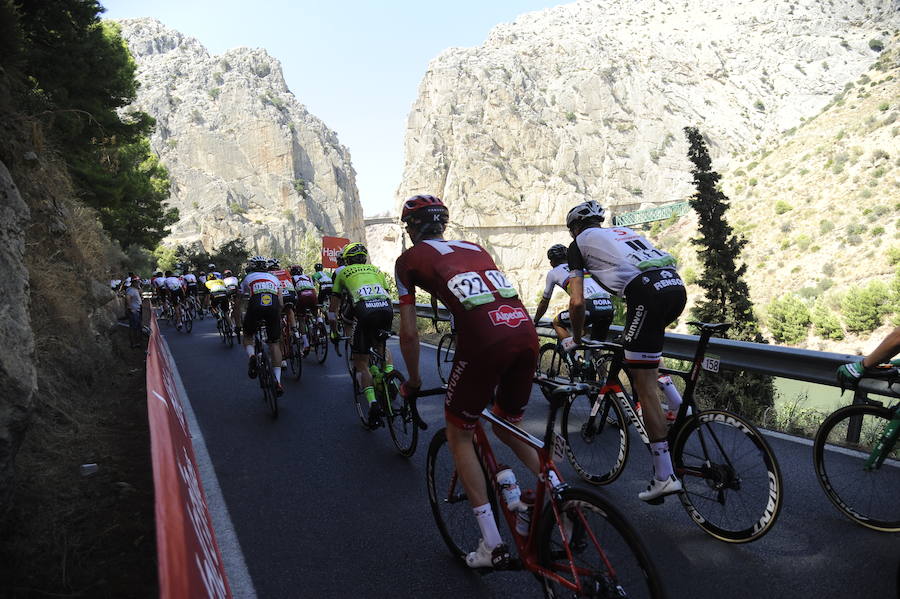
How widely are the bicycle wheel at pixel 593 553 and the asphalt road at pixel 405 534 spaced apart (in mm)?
779

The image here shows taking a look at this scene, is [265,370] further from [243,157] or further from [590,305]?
[243,157]

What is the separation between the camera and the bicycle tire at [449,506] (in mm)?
3412

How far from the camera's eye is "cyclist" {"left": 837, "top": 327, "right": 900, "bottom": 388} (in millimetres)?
3078

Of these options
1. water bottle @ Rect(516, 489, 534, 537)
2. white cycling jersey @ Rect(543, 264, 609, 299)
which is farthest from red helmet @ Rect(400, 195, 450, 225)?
white cycling jersey @ Rect(543, 264, 609, 299)

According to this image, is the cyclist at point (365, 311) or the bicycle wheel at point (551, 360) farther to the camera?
the bicycle wheel at point (551, 360)

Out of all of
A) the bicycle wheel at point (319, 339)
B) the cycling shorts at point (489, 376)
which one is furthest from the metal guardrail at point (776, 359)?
the bicycle wheel at point (319, 339)

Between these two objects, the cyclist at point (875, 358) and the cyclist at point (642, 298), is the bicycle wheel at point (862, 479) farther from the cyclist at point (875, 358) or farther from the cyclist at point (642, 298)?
the cyclist at point (642, 298)

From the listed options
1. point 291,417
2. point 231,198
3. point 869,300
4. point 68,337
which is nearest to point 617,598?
point 291,417

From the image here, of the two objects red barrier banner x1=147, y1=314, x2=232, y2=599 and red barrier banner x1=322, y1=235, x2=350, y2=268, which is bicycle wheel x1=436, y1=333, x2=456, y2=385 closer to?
red barrier banner x1=147, y1=314, x2=232, y2=599

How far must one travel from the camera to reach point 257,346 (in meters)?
7.84

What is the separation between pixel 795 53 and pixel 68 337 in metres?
134

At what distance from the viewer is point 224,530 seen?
4078 millimetres

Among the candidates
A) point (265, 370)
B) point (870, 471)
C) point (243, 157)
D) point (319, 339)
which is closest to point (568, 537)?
point (870, 471)

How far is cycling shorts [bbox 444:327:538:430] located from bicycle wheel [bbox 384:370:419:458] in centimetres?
247
